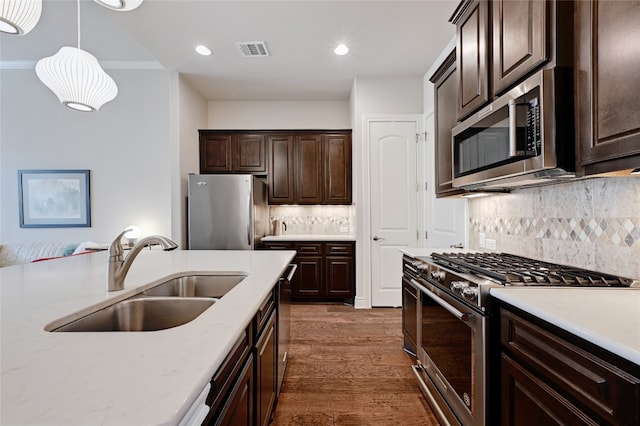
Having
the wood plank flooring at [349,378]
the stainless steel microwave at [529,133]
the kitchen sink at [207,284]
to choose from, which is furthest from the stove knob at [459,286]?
the kitchen sink at [207,284]

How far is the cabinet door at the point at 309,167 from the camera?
4648mm

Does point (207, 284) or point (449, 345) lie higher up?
point (207, 284)

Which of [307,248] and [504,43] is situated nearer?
[504,43]

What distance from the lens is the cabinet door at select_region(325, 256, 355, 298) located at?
14.1 feet

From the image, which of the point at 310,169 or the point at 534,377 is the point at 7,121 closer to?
the point at 310,169

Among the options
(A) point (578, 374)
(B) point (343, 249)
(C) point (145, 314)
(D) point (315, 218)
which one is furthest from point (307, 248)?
(A) point (578, 374)

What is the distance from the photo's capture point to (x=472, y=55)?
6.33 feet

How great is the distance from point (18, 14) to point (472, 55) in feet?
8.48

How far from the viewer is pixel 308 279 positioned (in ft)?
14.2

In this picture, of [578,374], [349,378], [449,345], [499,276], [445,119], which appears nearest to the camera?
[578,374]

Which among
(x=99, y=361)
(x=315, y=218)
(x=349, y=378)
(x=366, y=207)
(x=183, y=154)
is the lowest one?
(x=349, y=378)

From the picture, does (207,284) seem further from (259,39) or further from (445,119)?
(259,39)

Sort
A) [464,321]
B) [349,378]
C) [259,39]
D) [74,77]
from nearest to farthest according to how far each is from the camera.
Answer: [464,321]
[74,77]
[349,378]
[259,39]

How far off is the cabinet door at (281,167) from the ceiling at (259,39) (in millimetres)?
759
